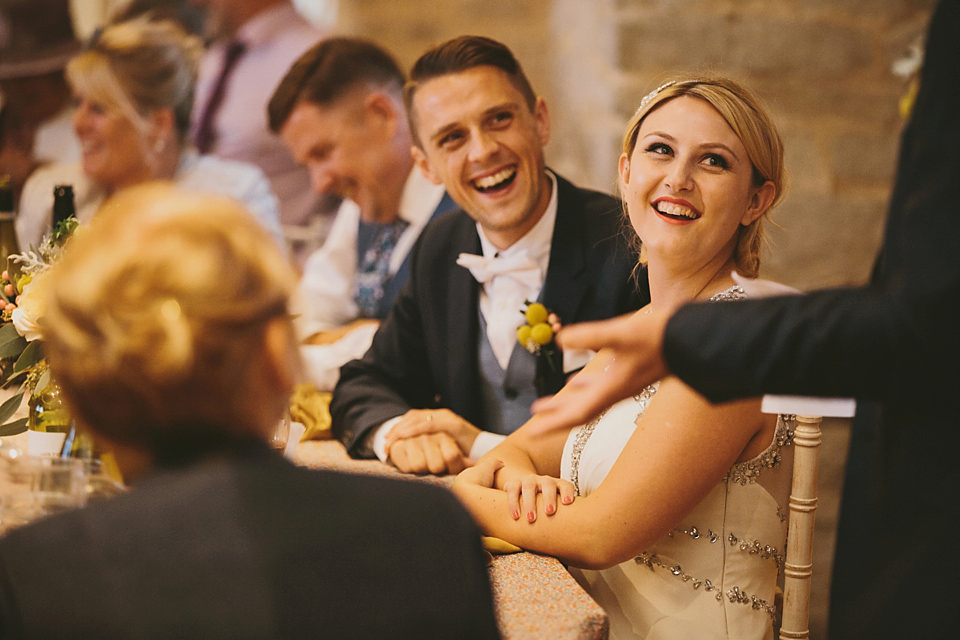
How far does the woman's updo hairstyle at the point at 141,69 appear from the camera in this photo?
4.05 m

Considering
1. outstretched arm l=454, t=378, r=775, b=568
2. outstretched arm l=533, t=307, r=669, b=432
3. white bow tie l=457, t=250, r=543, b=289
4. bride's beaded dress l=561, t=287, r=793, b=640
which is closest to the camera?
outstretched arm l=533, t=307, r=669, b=432

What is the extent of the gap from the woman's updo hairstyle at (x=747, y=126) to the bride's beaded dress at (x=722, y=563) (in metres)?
0.35

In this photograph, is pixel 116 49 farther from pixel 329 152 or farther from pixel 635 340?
pixel 635 340

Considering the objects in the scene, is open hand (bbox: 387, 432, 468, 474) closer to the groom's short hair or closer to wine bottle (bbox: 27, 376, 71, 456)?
wine bottle (bbox: 27, 376, 71, 456)

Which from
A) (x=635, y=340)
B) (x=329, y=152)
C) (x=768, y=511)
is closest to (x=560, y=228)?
(x=768, y=511)

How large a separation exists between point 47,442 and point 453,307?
992 mm

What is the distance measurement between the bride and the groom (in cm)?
41

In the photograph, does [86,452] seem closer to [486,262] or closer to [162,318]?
[162,318]

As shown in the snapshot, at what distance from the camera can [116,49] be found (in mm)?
4133

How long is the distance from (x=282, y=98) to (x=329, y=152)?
285mm

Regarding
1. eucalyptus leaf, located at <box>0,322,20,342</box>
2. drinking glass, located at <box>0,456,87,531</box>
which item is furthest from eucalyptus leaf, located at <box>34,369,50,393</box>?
drinking glass, located at <box>0,456,87,531</box>

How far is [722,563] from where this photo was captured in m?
1.44

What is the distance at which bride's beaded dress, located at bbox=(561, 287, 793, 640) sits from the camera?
1.43 meters

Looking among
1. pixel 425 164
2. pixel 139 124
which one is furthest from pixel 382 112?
pixel 139 124
